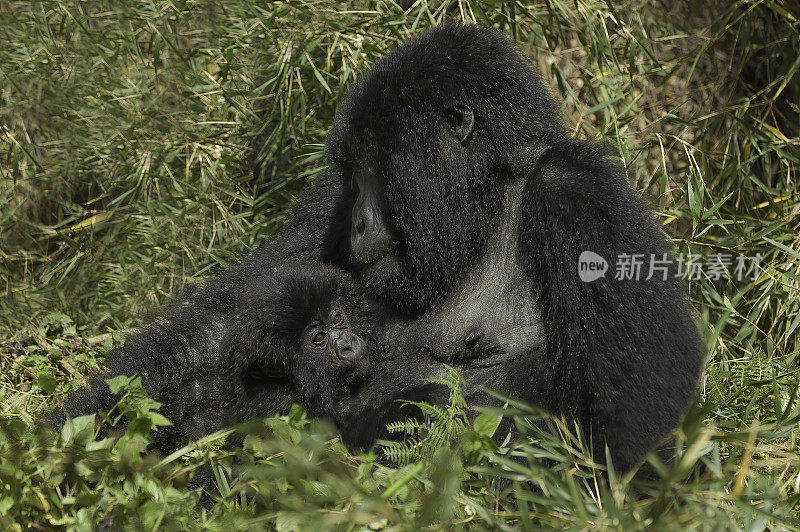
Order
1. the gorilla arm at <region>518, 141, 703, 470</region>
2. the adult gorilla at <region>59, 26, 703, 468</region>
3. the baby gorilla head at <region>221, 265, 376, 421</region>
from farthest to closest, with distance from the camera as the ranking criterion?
the baby gorilla head at <region>221, 265, 376, 421</region> → the adult gorilla at <region>59, 26, 703, 468</region> → the gorilla arm at <region>518, 141, 703, 470</region>

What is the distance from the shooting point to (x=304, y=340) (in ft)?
11.2

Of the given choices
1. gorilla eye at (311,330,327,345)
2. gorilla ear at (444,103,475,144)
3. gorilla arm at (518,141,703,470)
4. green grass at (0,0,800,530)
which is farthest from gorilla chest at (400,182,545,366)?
green grass at (0,0,800,530)

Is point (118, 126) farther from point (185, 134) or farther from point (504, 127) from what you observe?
point (504, 127)

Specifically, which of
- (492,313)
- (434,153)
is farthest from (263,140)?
(492,313)

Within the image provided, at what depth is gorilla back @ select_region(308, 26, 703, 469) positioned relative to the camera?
9.13 ft

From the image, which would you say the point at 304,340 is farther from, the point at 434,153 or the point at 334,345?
the point at 434,153

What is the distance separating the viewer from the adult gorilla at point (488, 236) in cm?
271

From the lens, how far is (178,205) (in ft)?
16.5

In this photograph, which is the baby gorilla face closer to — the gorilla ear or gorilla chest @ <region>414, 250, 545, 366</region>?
gorilla chest @ <region>414, 250, 545, 366</region>

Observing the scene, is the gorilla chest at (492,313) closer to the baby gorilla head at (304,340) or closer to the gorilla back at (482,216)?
the gorilla back at (482,216)

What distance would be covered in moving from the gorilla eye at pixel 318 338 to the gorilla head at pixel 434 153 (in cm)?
35

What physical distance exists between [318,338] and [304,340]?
0.06 metres

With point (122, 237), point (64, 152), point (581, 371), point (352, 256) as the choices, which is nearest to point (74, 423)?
point (352, 256)

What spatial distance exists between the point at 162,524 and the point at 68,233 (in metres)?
3.71
